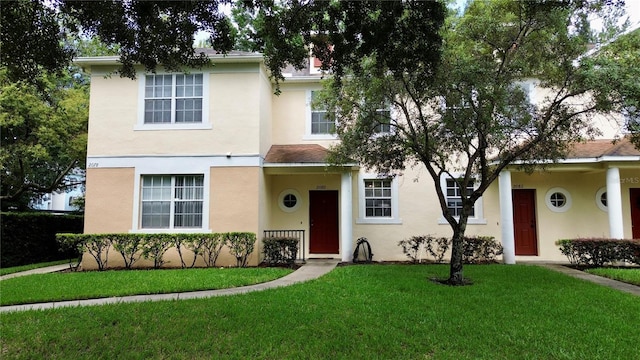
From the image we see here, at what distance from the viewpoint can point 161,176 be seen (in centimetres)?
1211

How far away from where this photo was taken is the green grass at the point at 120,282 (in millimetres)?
7562

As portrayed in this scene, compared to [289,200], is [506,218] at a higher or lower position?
lower

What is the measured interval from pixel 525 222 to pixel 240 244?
31.1ft

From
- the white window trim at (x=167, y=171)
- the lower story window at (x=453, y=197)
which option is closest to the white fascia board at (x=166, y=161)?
the white window trim at (x=167, y=171)

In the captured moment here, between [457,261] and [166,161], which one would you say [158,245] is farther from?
[457,261]

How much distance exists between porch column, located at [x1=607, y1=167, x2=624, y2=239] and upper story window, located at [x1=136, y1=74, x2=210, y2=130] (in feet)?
40.4

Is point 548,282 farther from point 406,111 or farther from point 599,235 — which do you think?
point 599,235

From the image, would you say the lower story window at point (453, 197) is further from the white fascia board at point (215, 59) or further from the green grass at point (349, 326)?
the white fascia board at point (215, 59)

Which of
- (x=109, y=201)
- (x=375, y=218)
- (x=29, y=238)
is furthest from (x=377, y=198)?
(x=29, y=238)

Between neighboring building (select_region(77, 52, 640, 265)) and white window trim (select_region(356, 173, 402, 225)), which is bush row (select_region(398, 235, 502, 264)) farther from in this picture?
white window trim (select_region(356, 173, 402, 225))

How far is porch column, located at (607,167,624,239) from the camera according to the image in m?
11.5

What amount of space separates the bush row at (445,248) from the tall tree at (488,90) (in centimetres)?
372

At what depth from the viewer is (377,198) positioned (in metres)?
13.4

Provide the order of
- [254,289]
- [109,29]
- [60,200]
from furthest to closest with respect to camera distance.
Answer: [60,200] < [254,289] < [109,29]
